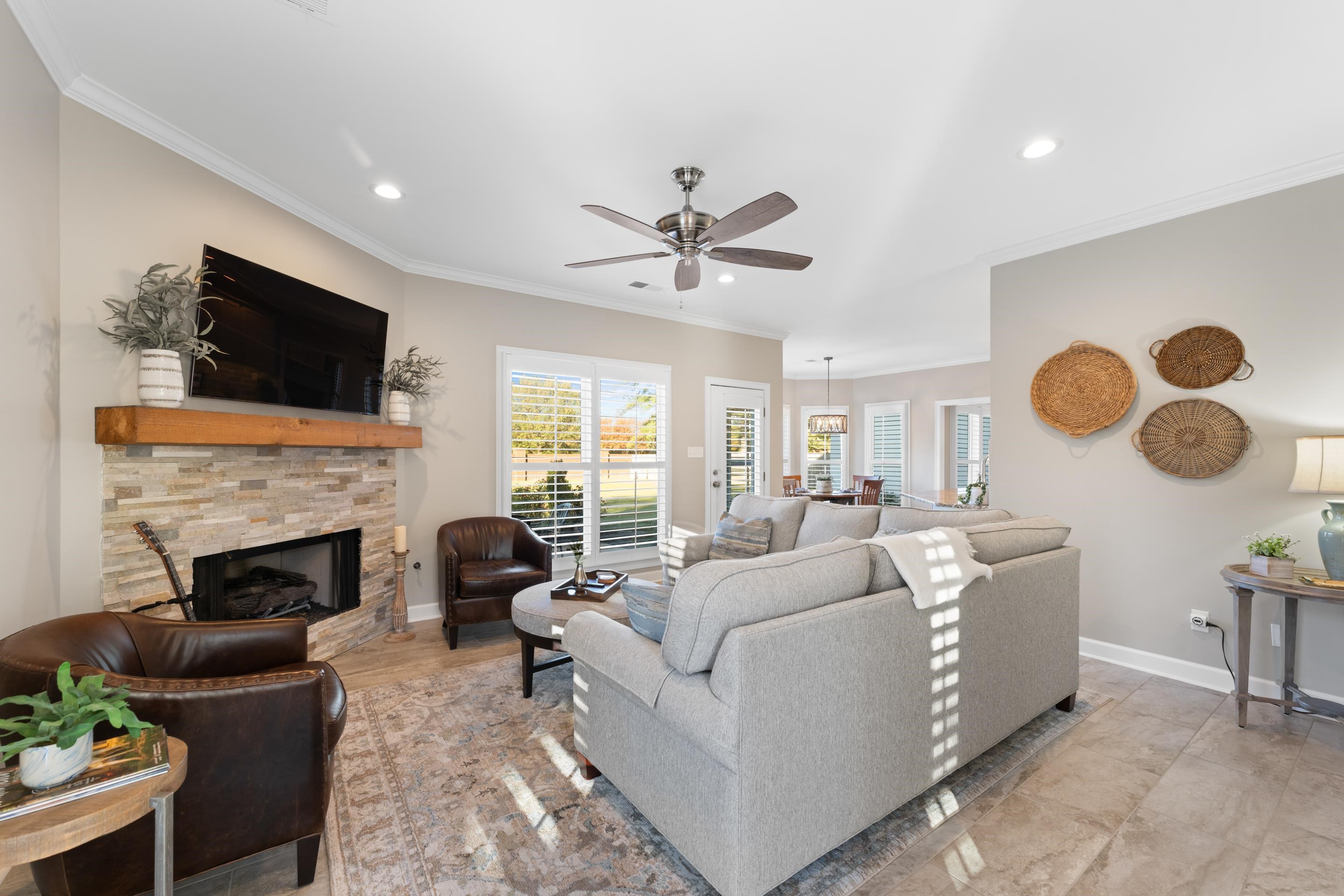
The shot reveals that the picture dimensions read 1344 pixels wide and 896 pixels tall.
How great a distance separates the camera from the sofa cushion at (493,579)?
146 inches

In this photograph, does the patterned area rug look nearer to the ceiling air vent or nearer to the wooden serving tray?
the wooden serving tray

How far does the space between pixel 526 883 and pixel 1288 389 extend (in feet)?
13.6

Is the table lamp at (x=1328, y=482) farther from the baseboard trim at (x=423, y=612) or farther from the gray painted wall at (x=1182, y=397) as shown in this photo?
the baseboard trim at (x=423, y=612)

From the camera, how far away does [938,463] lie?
8883 millimetres

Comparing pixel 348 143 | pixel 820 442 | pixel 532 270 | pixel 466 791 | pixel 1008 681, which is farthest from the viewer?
pixel 820 442

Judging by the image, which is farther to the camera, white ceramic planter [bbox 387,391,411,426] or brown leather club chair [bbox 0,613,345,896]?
white ceramic planter [bbox 387,391,411,426]

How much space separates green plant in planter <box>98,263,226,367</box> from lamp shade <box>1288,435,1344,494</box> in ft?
16.4

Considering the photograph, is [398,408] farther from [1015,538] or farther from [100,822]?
[1015,538]

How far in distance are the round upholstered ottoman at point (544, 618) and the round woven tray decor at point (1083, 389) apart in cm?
306

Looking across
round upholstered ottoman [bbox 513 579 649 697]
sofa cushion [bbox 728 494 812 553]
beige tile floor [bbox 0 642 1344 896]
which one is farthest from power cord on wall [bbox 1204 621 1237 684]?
round upholstered ottoman [bbox 513 579 649 697]

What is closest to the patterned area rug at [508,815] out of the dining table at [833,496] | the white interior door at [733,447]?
the white interior door at [733,447]

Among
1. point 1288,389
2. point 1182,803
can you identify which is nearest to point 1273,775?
point 1182,803

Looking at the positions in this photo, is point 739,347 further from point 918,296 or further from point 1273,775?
point 1273,775

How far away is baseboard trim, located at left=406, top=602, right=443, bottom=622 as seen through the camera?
432cm
